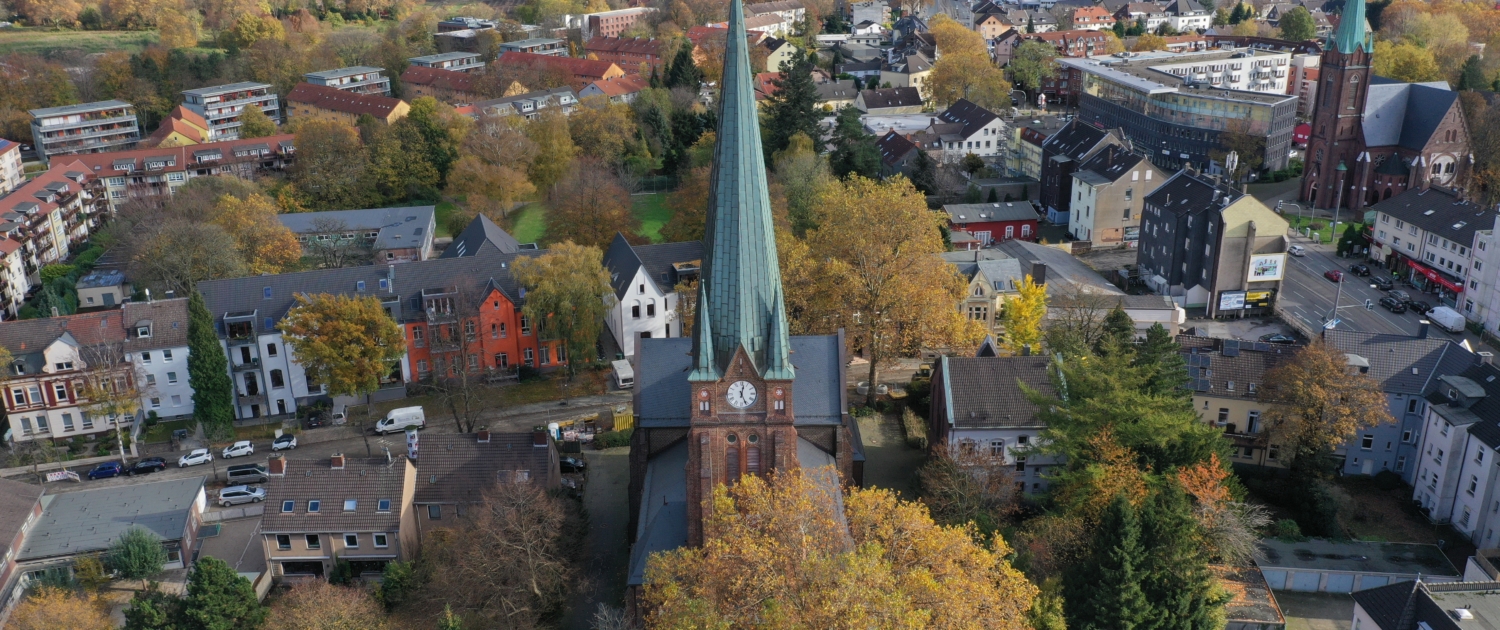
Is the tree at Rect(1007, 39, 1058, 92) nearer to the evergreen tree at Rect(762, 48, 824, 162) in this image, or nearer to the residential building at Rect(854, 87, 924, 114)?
the residential building at Rect(854, 87, 924, 114)

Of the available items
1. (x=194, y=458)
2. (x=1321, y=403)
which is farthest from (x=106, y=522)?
(x=1321, y=403)

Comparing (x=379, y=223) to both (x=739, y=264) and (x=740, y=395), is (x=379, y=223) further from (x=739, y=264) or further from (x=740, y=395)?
(x=739, y=264)

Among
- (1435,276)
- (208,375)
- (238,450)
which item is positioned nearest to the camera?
(238,450)

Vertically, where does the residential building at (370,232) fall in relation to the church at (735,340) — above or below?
below

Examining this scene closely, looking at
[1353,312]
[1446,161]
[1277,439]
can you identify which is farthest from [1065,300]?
[1446,161]

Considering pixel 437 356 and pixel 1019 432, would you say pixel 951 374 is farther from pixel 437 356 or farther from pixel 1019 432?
pixel 437 356

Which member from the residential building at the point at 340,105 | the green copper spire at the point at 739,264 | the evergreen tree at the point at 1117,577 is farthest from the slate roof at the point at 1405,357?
the residential building at the point at 340,105

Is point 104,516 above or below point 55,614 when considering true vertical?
below

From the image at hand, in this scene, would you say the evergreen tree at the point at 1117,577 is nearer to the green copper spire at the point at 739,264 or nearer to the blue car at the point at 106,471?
the green copper spire at the point at 739,264
